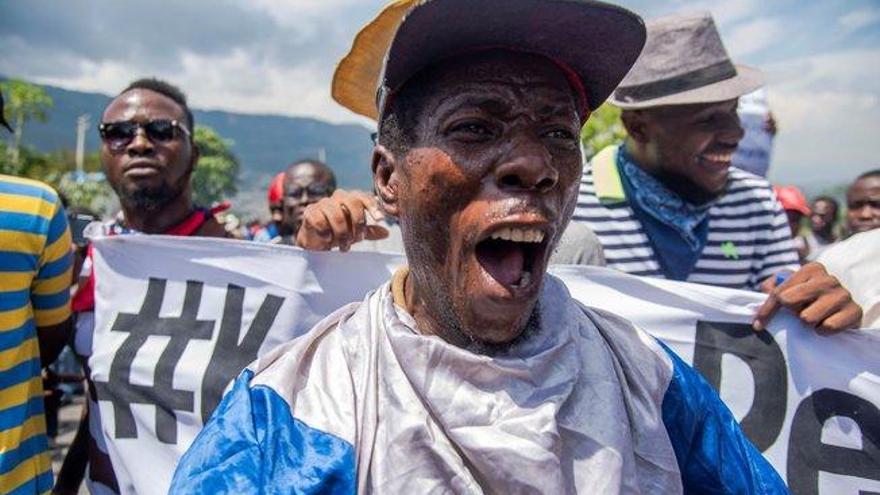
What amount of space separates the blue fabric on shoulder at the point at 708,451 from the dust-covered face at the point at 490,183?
40 centimetres

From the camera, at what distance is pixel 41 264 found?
2320 millimetres

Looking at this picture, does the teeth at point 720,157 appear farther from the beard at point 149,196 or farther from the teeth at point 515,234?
the beard at point 149,196

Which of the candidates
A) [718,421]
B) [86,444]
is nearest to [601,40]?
[718,421]

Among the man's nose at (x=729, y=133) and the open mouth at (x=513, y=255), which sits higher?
the man's nose at (x=729, y=133)

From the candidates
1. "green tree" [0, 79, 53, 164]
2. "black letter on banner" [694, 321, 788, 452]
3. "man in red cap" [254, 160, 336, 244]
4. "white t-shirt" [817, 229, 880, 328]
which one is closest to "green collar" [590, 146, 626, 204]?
"black letter on banner" [694, 321, 788, 452]

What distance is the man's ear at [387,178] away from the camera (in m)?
1.57

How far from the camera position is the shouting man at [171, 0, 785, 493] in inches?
51.1

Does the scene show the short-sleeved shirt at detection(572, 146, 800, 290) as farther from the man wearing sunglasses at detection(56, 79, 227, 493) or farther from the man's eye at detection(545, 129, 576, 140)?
the man wearing sunglasses at detection(56, 79, 227, 493)

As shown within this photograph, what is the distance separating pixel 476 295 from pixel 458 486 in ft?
1.23

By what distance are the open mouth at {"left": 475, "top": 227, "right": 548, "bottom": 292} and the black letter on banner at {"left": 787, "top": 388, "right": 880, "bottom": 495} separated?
1330 mm

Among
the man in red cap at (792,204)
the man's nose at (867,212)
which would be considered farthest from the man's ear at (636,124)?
the man in red cap at (792,204)

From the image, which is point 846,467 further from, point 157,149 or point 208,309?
point 157,149

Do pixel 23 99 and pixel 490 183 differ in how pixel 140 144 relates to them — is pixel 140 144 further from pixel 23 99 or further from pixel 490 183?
pixel 23 99

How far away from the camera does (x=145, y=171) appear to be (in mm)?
3010
